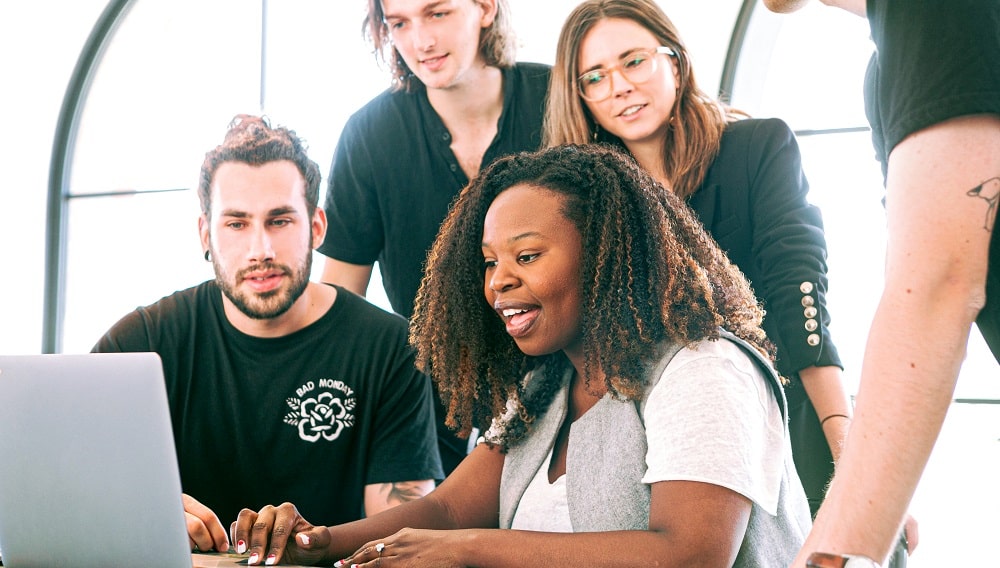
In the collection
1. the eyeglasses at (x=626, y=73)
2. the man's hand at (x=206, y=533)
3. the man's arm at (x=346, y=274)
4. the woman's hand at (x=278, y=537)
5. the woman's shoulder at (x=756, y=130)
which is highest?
the eyeglasses at (x=626, y=73)

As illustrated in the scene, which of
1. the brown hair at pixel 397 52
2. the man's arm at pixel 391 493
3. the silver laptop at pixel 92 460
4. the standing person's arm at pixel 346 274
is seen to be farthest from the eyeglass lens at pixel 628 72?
the silver laptop at pixel 92 460

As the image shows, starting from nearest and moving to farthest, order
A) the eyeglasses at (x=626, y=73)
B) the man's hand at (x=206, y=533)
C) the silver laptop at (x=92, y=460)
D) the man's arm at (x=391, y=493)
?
the silver laptop at (x=92, y=460), the man's hand at (x=206, y=533), the man's arm at (x=391, y=493), the eyeglasses at (x=626, y=73)

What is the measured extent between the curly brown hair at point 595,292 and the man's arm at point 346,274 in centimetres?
62

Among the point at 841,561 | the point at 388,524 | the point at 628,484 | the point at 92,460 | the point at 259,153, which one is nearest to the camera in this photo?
the point at 841,561

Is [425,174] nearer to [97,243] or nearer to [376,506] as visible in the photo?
[376,506]

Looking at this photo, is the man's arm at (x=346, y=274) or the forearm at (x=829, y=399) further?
the man's arm at (x=346, y=274)

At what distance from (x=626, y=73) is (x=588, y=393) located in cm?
83

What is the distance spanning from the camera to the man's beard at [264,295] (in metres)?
2.18

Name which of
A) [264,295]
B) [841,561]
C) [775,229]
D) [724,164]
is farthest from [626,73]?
[841,561]

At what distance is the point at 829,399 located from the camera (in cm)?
193

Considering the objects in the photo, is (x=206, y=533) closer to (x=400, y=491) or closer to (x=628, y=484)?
(x=400, y=491)

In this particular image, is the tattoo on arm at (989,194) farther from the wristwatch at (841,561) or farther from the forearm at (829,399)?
the forearm at (829,399)

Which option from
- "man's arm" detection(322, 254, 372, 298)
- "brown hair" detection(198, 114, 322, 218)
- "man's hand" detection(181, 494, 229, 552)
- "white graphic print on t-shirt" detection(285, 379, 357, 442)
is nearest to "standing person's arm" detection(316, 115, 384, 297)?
"man's arm" detection(322, 254, 372, 298)

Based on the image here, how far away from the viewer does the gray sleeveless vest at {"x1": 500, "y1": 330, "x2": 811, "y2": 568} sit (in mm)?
1359
